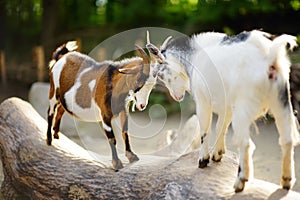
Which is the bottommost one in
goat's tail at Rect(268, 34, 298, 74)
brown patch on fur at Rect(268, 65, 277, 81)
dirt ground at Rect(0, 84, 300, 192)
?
dirt ground at Rect(0, 84, 300, 192)

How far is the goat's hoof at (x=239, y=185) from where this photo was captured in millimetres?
2160

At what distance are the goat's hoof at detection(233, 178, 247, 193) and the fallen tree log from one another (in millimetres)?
21

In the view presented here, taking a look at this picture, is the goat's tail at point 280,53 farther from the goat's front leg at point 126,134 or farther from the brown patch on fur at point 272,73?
the goat's front leg at point 126,134

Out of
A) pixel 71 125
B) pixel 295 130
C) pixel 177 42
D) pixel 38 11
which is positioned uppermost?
pixel 177 42

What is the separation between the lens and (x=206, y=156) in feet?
8.00

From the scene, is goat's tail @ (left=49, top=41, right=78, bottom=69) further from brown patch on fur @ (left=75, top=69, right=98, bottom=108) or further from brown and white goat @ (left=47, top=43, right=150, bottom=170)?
brown patch on fur @ (left=75, top=69, right=98, bottom=108)

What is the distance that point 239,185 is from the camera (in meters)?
2.17

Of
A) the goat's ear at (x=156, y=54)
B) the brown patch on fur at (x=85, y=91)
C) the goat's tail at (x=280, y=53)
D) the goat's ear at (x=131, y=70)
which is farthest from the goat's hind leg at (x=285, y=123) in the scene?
the brown patch on fur at (x=85, y=91)

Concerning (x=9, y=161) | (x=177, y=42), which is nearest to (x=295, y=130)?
(x=177, y=42)

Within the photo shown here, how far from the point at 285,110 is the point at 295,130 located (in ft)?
0.30

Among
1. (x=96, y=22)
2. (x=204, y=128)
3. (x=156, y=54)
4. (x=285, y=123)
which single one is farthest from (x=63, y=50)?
(x=96, y=22)

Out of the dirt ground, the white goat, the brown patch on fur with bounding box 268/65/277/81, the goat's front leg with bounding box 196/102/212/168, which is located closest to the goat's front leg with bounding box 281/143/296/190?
the white goat

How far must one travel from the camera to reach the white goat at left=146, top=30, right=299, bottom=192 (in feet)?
6.74

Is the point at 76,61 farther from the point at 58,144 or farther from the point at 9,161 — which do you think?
the point at 9,161
